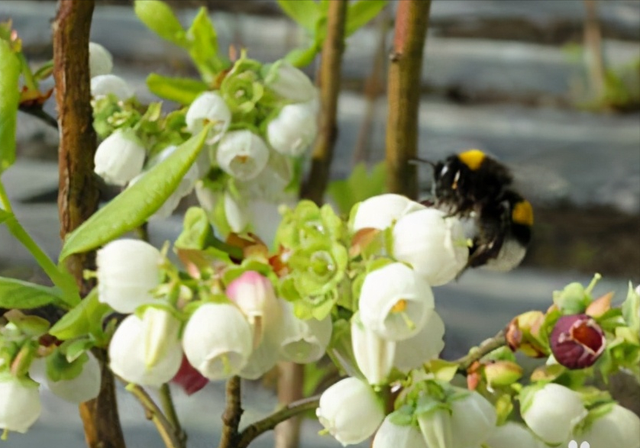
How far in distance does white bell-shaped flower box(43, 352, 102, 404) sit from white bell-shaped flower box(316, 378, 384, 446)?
88 mm

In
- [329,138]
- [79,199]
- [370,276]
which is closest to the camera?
[370,276]

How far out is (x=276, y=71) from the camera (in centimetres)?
33

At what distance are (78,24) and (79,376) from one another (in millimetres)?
124

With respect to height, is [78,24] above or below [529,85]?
above

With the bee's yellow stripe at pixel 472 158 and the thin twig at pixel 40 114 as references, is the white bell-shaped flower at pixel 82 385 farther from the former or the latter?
the bee's yellow stripe at pixel 472 158

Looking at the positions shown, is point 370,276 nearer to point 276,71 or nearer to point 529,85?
point 276,71

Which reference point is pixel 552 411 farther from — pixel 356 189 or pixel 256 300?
pixel 356 189

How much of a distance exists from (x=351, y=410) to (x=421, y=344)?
3 centimetres

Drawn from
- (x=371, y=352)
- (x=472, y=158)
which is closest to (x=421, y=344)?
(x=371, y=352)

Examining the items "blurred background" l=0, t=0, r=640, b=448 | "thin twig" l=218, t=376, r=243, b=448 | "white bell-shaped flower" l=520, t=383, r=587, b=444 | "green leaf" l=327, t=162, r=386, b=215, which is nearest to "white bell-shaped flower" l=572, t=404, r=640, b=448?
"white bell-shaped flower" l=520, t=383, r=587, b=444

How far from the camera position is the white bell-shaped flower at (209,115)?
31 cm

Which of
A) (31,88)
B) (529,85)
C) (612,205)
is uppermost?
(31,88)

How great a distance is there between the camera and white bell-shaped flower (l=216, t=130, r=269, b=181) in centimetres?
32

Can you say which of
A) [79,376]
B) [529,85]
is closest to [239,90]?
[79,376]
